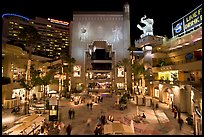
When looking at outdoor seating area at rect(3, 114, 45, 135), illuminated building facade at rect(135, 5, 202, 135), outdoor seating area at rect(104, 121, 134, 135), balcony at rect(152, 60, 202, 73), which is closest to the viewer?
outdoor seating area at rect(104, 121, 134, 135)

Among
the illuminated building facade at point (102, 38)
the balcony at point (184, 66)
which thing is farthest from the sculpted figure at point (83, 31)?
the balcony at point (184, 66)

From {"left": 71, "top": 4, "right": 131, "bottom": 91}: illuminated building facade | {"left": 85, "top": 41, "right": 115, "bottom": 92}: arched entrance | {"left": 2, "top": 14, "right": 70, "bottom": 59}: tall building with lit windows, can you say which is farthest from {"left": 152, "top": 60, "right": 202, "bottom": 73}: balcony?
{"left": 2, "top": 14, "right": 70, "bottom": 59}: tall building with lit windows

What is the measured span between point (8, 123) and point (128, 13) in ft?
187

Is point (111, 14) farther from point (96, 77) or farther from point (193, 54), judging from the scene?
point (193, 54)

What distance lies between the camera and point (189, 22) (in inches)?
1364

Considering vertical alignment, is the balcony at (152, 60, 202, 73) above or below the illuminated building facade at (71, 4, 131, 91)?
below

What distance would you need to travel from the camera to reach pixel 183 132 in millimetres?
17859

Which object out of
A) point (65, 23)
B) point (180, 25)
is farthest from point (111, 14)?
point (65, 23)

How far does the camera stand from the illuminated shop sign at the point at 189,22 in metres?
31.6

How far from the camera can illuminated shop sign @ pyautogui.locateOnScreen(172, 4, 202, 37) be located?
31612mm

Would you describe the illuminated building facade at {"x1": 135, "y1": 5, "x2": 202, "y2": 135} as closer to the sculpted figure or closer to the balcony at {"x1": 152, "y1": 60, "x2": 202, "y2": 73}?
the balcony at {"x1": 152, "y1": 60, "x2": 202, "y2": 73}

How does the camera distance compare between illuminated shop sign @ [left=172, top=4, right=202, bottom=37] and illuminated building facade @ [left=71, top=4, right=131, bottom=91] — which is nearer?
illuminated shop sign @ [left=172, top=4, right=202, bottom=37]

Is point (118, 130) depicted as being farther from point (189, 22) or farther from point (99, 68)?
point (99, 68)

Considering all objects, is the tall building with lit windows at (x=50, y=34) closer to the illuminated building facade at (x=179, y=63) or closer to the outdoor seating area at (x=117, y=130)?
the illuminated building facade at (x=179, y=63)
